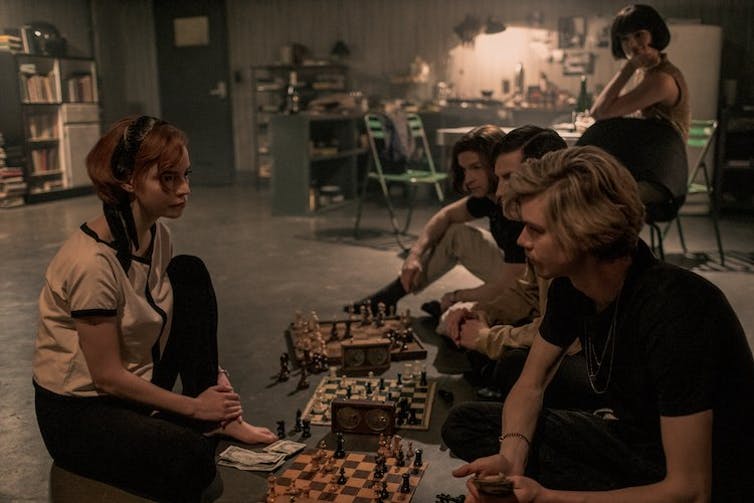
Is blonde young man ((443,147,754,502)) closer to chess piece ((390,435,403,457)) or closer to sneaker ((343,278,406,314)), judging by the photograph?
chess piece ((390,435,403,457))

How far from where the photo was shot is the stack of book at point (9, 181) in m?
7.48

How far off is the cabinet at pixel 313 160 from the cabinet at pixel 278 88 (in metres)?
1.02

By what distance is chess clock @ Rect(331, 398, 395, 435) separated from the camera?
232cm

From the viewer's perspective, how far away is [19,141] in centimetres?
766

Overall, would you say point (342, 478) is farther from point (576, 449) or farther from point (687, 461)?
point (687, 461)

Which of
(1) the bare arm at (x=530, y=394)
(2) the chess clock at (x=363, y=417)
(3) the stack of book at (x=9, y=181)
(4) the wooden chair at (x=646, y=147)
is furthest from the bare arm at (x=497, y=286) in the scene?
(3) the stack of book at (x=9, y=181)

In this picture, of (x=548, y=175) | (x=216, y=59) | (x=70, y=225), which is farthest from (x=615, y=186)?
(x=216, y=59)

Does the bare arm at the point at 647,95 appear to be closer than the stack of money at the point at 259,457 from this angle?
No

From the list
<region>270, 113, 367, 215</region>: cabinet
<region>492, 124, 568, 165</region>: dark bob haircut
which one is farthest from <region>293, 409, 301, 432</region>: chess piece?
<region>270, 113, 367, 215</region>: cabinet

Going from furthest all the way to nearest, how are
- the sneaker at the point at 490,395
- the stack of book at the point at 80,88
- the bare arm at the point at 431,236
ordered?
1. the stack of book at the point at 80,88
2. the bare arm at the point at 431,236
3. the sneaker at the point at 490,395

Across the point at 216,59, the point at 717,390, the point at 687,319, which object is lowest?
the point at 717,390

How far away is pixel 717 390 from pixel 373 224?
5.15m

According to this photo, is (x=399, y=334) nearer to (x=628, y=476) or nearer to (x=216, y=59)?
(x=628, y=476)

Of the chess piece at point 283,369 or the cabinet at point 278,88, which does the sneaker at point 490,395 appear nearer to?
the chess piece at point 283,369
